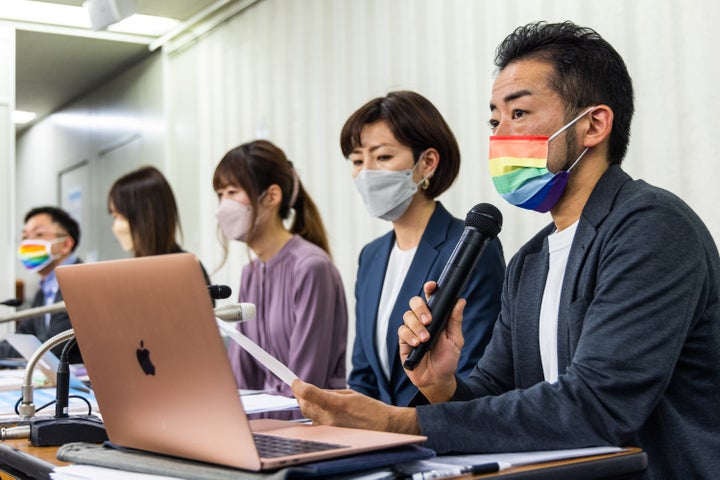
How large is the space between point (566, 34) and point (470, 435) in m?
0.87

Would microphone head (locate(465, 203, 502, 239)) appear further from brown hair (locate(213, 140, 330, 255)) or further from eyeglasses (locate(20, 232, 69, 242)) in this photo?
eyeglasses (locate(20, 232, 69, 242))

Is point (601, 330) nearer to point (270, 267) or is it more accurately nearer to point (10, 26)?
point (270, 267)

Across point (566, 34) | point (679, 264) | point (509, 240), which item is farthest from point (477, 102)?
point (679, 264)

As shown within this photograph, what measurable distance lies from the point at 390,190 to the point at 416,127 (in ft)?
0.64

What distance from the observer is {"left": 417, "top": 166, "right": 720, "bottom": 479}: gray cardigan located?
1.23 m

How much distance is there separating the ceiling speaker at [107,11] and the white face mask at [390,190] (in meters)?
2.20

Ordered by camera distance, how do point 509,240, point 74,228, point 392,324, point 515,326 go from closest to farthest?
1. point 515,326
2. point 392,324
3. point 509,240
4. point 74,228

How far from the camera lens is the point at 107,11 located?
13.8 ft

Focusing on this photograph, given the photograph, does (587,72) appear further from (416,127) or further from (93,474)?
(93,474)

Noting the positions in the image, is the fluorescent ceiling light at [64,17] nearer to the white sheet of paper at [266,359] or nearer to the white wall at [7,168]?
the white wall at [7,168]

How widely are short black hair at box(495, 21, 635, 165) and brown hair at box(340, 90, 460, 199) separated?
76 centimetres

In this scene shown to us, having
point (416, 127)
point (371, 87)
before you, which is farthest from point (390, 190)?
point (371, 87)

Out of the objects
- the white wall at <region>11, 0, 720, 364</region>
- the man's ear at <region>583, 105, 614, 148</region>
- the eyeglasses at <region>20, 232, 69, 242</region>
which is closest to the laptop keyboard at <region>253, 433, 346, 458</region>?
the man's ear at <region>583, 105, 614, 148</region>

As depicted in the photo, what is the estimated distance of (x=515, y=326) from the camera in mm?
1653
